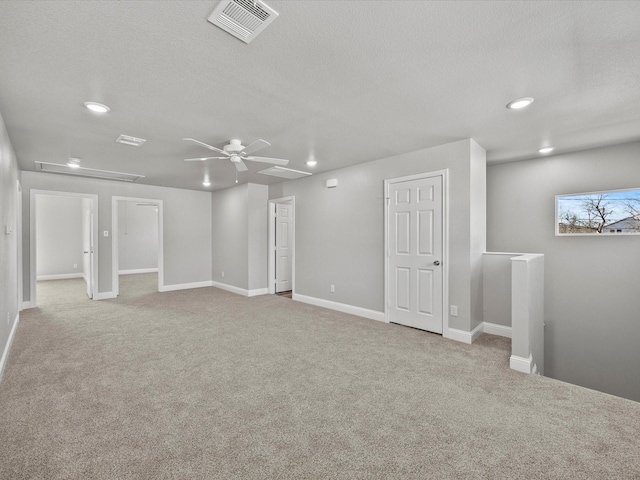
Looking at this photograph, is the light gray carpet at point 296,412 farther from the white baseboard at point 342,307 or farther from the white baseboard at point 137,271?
the white baseboard at point 137,271

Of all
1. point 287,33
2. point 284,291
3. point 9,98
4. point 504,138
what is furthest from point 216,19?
point 284,291

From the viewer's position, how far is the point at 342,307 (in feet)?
16.8

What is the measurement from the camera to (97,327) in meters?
4.28

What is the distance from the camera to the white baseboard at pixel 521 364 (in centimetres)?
289

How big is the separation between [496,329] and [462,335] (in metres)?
0.65

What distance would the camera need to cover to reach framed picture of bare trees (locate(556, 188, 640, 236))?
12.2 ft

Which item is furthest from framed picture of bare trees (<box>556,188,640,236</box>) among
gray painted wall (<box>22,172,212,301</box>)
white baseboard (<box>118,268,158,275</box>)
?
white baseboard (<box>118,268,158,275</box>)

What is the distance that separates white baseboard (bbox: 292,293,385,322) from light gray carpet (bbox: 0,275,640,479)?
27.4 inches

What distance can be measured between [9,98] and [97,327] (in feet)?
10.1

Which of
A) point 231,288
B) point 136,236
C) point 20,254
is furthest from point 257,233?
point 136,236

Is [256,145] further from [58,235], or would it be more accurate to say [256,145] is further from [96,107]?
[58,235]

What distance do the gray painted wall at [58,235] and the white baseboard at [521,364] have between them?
10.5 metres

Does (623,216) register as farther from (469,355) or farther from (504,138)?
(469,355)

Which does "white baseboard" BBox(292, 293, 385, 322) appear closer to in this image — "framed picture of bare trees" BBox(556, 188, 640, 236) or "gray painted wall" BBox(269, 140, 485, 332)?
"gray painted wall" BBox(269, 140, 485, 332)
